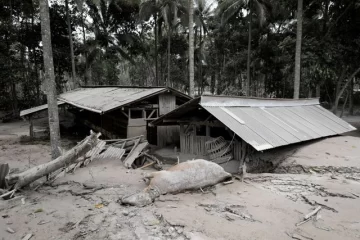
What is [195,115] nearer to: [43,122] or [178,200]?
[178,200]

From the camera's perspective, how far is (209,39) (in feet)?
94.0

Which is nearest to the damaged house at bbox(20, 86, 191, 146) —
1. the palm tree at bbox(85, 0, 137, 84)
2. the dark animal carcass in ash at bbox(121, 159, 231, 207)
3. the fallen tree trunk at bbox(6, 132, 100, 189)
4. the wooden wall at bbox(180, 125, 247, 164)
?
the wooden wall at bbox(180, 125, 247, 164)

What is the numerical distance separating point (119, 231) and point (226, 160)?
5.74 metres

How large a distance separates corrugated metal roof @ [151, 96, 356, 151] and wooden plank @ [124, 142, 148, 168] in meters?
1.29

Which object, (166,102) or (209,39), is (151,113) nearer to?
(166,102)

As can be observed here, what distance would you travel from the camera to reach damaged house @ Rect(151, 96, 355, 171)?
27.7 feet

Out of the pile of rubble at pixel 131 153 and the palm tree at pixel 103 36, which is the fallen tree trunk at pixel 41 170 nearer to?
the pile of rubble at pixel 131 153

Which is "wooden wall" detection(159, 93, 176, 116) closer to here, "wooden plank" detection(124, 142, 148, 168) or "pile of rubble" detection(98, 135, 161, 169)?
"pile of rubble" detection(98, 135, 161, 169)

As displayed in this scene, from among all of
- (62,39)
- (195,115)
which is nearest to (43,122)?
(62,39)

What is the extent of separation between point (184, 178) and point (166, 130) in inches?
298

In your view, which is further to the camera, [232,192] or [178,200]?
[232,192]

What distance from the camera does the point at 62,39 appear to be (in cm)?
2458

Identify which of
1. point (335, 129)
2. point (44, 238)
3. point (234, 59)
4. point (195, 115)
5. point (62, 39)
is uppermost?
point (62, 39)

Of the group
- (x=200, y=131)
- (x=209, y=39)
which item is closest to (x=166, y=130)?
(x=200, y=131)
